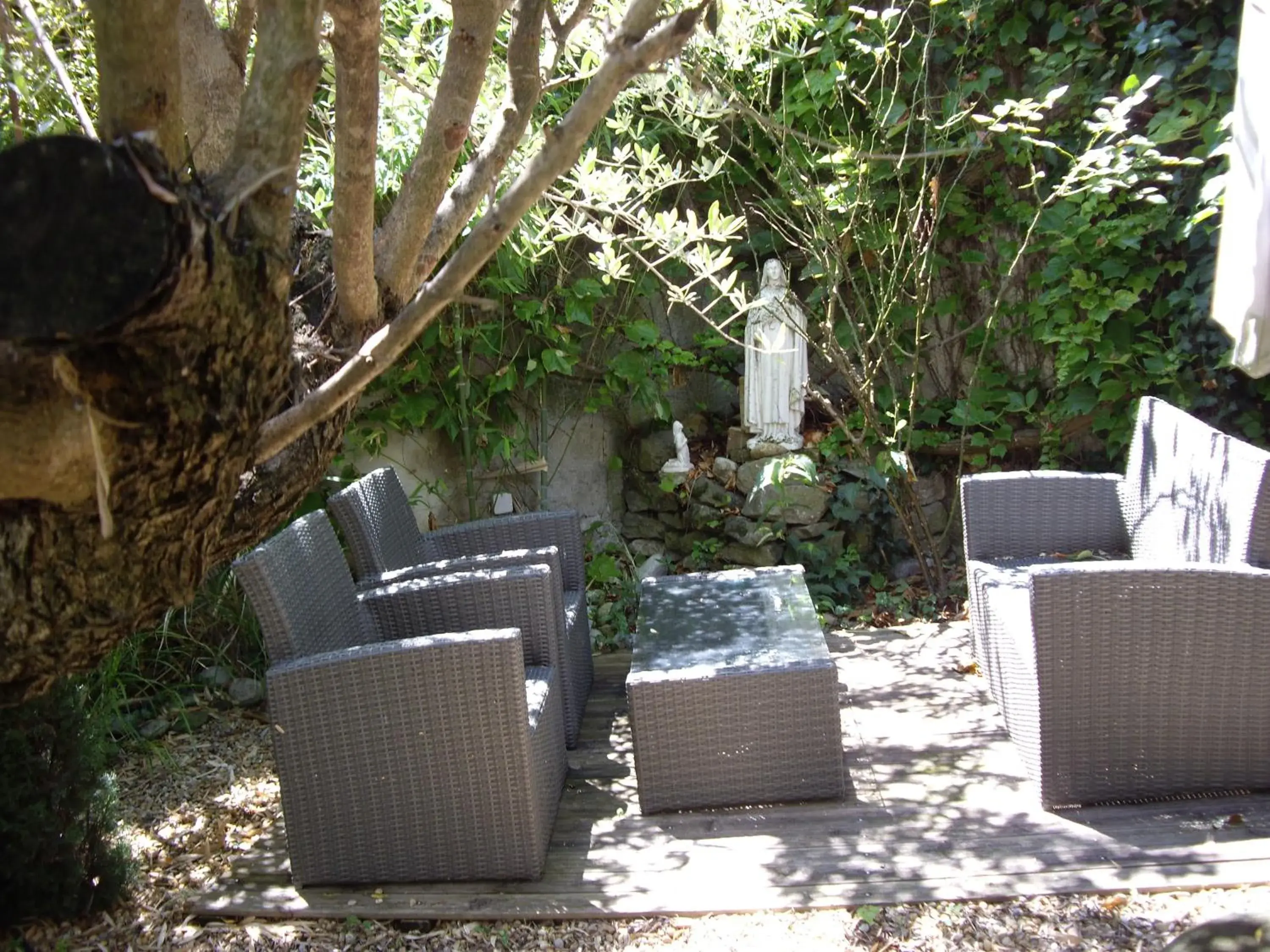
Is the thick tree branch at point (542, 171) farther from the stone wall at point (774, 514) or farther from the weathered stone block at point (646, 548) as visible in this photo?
the weathered stone block at point (646, 548)

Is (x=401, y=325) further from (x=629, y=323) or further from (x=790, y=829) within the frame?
(x=629, y=323)

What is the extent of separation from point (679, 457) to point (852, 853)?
3026 millimetres

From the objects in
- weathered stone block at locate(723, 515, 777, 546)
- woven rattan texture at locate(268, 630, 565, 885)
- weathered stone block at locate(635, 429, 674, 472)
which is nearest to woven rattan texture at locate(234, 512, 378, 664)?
woven rattan texture at locate(268, 630, 565, 885)

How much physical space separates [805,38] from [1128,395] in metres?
2.21

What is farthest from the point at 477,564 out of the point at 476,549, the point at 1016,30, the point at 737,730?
the point at 1016,30

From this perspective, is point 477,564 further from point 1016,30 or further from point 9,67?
point 1016,30

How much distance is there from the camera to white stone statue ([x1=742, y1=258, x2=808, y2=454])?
5160 mm

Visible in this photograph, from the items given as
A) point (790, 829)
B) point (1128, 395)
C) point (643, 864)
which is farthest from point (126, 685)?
point (1128, 395)

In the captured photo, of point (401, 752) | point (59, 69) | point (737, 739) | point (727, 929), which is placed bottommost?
point (727, 929)

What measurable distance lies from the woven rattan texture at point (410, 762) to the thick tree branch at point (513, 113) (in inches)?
44.7

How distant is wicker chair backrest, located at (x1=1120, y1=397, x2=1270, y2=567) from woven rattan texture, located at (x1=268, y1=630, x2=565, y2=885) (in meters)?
2.05

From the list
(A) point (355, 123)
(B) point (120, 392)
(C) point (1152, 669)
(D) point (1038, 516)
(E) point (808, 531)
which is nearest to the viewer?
(B) point (120, 392)

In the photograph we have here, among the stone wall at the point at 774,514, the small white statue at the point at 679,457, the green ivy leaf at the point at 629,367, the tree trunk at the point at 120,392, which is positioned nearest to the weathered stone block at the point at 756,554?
the stone wall at the point at 774,514

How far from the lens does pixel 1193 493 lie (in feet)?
11.3
